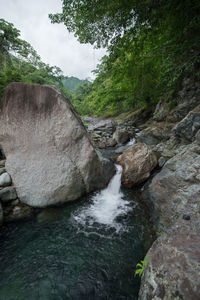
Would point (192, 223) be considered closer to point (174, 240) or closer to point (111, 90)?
point (174, 240)

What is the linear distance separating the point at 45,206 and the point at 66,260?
5.01 ft

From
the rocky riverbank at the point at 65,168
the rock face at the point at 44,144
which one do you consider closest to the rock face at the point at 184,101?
the rocky riverbank at the point at 65,168

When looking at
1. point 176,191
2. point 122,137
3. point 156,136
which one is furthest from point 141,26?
point 122,137

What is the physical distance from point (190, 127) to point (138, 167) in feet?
8.43

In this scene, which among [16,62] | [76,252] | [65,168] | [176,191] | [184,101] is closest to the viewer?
[76,252]

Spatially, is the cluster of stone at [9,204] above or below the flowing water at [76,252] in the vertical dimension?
above

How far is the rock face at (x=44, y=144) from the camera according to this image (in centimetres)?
365

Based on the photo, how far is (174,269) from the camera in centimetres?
129

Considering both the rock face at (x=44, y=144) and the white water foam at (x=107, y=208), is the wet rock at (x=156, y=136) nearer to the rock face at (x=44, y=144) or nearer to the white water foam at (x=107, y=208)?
the white water foam at (x=107, y=208)

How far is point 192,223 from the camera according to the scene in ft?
6.23

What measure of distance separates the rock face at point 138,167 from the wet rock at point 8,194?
12.1ft

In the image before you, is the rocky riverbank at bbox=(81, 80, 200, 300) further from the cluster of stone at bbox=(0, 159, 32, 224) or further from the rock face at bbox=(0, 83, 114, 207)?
the cluster of stone at bbox=(0, 159, 32, 224)

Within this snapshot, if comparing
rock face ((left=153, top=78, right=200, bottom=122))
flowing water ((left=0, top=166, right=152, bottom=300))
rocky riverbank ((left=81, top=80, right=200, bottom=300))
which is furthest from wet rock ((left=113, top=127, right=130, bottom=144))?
flowing water ((left=0, top=166, right=152, bottom=300))

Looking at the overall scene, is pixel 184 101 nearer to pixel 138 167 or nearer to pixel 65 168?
pixel 138 167
